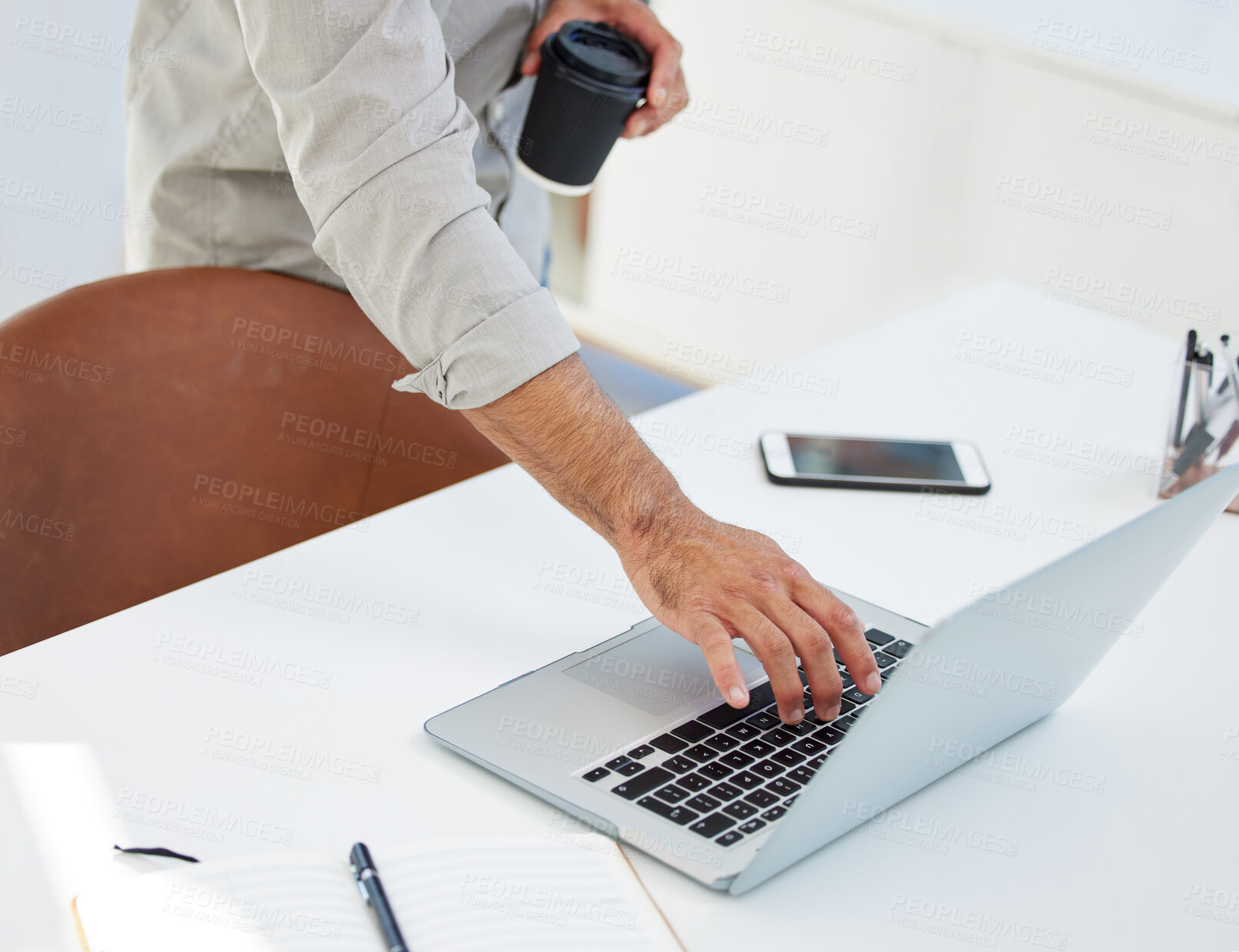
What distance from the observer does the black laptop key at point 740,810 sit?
70 cm

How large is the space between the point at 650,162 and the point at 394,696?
8.05 ft

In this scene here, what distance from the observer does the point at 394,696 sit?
2.67 feet

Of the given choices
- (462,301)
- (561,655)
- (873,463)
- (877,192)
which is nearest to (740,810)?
(561,655)

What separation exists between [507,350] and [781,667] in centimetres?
32

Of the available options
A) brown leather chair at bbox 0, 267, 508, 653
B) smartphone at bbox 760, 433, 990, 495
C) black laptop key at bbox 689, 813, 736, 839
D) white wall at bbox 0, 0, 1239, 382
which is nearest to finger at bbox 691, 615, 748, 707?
black laptop key at bbox 689, 813, 736, 839

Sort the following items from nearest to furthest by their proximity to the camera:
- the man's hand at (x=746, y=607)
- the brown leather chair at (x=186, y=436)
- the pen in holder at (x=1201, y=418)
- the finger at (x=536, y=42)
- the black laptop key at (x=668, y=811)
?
1. the black laptop key at (x=668, y=811)
2. the man's hand at (x=746, y=607)
3. the brown leather chair at (x=186, y=436)
4. the pen in holder at (x=1201, y=418)
5. the finger at (x=536, y=42)

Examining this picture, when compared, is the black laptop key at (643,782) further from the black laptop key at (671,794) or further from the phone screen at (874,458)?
the phone screen at (874,458)

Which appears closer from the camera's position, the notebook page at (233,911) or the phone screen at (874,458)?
the notebook page at (233,911)

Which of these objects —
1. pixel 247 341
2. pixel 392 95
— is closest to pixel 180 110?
pixel 247 341

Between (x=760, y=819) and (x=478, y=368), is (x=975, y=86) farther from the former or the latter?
(x=760, y=819)

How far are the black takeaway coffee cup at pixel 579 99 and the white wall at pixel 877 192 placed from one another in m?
1.61

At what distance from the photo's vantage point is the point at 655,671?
854 mm

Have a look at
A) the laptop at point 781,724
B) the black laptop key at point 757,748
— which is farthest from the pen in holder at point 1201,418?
the black laptop key at point 757,748

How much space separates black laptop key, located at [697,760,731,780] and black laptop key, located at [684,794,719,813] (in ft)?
0.07
